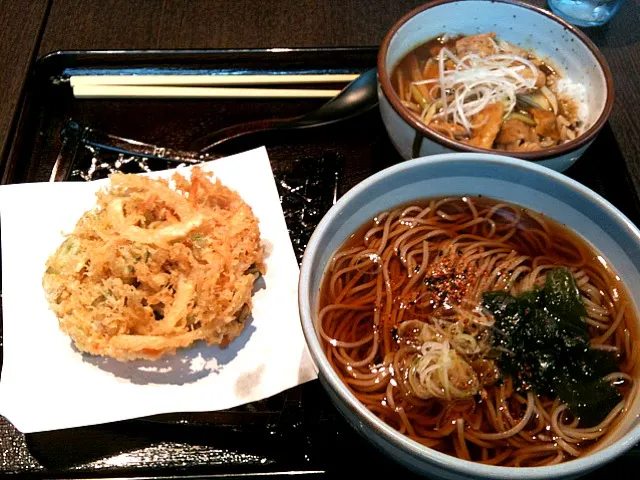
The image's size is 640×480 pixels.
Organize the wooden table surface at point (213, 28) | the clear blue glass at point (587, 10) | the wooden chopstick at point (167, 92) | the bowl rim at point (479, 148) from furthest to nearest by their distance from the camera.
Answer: the clear blue glass at point (587, 10) < the wooden table surface at point (213, 28) < the wooden chopstick at point (167, 92) < the bowl rim at point (479, 148)

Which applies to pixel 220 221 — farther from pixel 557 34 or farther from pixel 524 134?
pixel 557 34

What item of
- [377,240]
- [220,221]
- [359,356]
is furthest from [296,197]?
[359,356]

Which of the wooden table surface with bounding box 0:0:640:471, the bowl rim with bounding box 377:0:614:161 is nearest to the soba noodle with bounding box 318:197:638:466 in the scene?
the bowl rim with bounding box 377:0:614:161

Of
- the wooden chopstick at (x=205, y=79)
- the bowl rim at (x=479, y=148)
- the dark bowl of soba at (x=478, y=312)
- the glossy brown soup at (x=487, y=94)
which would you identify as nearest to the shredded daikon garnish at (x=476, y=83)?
the glossy brown soup at (x=487, y=94)

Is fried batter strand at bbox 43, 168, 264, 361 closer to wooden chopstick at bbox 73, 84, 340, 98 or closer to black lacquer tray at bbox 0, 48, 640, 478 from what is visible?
black lacquer tray at bbox 0, 48, 640, 478

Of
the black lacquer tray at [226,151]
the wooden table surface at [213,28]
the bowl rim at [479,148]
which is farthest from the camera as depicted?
the wooden table surface at [213,28]

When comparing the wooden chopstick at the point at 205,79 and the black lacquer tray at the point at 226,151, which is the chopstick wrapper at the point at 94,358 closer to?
the black lacquer tray at the point at 226,151

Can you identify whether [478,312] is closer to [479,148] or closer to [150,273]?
[479,148]
